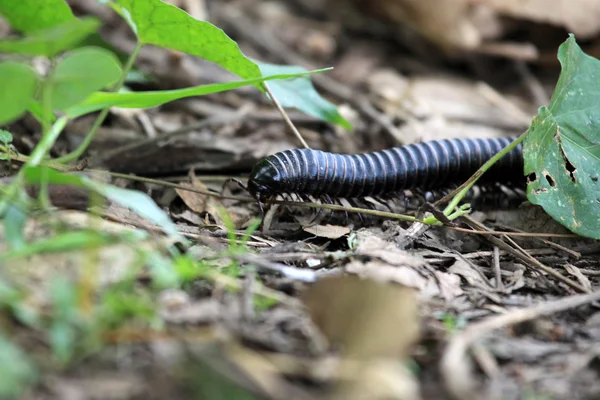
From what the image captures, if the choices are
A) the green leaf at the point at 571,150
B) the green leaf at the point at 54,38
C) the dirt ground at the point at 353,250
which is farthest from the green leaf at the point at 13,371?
the green leaf at the point at 571,150

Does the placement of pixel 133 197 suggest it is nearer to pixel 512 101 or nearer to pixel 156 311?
pixel 156 311

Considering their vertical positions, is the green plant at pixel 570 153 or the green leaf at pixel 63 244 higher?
the green plant at pixel 570 153

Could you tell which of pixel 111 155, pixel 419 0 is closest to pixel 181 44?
pixel 111 155

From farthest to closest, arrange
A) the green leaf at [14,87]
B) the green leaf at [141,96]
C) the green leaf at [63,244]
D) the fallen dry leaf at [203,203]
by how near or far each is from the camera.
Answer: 1. the fallen dry leaf at [203,203]
2. the green leaf at [141,96]
3. the green leaf at [14,87]
4. the green leaf at [63,244]

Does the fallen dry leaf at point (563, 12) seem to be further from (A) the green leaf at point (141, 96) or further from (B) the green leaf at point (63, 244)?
(B) the green leaf at point (63, 244)

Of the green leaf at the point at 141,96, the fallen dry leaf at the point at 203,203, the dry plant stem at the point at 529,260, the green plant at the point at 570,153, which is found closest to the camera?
the dry plant stem at the point at 529,260

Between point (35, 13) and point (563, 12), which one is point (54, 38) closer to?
point (35, 13)

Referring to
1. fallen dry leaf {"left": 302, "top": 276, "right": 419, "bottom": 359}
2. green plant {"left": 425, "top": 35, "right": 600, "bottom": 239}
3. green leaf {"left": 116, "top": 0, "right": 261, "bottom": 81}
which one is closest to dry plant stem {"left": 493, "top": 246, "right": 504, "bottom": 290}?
green plant {"left": 425, "top": 35, "right": 600, "bottom": 239}
